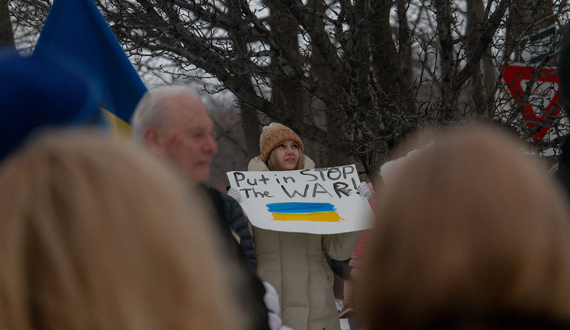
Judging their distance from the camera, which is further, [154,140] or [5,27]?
[5,27]

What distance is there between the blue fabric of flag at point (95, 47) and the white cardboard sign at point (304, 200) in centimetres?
113

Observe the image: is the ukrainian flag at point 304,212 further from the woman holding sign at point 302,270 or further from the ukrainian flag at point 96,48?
the ukrainian flag at point 96,48

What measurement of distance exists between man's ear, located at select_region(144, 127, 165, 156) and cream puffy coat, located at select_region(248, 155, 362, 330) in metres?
1.62

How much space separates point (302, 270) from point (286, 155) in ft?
3.29

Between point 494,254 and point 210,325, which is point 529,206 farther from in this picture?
point 210,325

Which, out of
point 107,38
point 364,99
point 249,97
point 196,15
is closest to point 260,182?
point 249,97

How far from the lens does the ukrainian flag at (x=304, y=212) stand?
10.6 feet

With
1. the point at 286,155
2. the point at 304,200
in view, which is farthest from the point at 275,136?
the point at 304,200

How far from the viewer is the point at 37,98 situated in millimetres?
941

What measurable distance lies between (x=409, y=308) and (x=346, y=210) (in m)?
2.55

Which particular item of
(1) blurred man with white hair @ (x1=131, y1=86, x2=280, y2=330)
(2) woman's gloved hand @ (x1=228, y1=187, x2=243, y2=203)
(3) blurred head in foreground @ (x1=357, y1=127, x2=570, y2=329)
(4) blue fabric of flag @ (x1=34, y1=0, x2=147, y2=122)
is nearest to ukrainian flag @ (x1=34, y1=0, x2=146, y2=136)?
(4) blue fabric of flag @ (x1=34, y1=0, x2=147, y2=122)

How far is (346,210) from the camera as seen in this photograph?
3393mm

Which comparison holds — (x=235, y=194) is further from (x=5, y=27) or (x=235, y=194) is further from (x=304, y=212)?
(x=5, y=27)

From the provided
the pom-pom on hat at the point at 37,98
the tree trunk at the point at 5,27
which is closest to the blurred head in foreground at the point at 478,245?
the pom-pom on hat at the point at 37,98
